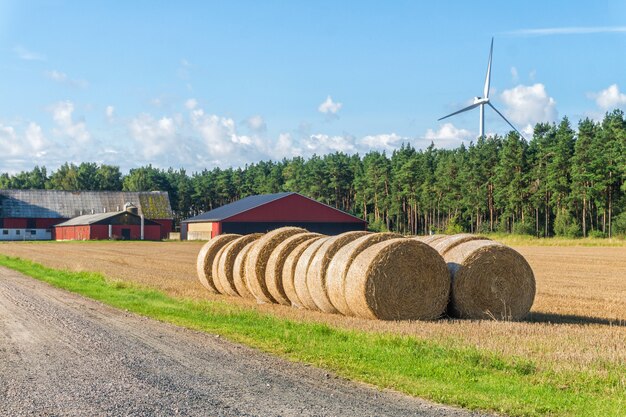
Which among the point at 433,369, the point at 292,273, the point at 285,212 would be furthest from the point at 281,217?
the point at 433,369

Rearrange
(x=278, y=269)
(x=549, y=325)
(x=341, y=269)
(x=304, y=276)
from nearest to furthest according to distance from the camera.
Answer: (x=549, y=325) < (x=341, y=269) < (x=304, y=276) < (x=278, y=269)

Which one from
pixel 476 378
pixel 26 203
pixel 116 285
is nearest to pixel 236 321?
pixel 476 378

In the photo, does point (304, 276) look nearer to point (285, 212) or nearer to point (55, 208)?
point (285, 212)

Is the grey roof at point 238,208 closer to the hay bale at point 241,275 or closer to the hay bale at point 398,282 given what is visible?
the hay bale at point 241,275

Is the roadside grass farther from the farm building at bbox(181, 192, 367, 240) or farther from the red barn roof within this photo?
the red barn roof

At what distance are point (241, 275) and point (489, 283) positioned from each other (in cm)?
675

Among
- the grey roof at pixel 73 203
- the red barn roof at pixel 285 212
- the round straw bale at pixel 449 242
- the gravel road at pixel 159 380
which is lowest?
the gravel road at pixel 159 380

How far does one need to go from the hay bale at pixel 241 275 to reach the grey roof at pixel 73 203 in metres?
87.1

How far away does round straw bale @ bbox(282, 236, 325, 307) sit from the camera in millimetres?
18469

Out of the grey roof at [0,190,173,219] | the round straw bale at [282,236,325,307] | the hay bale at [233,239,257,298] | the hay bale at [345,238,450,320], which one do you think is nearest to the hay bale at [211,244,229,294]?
the hay bale at [233,239,257,298]

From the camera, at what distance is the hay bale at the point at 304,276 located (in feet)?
58.3

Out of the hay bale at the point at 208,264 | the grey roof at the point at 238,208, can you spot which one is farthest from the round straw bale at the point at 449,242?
the grey roof at the point at 238,208

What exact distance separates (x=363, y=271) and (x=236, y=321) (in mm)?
2558

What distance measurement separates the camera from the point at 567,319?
1703 cm
